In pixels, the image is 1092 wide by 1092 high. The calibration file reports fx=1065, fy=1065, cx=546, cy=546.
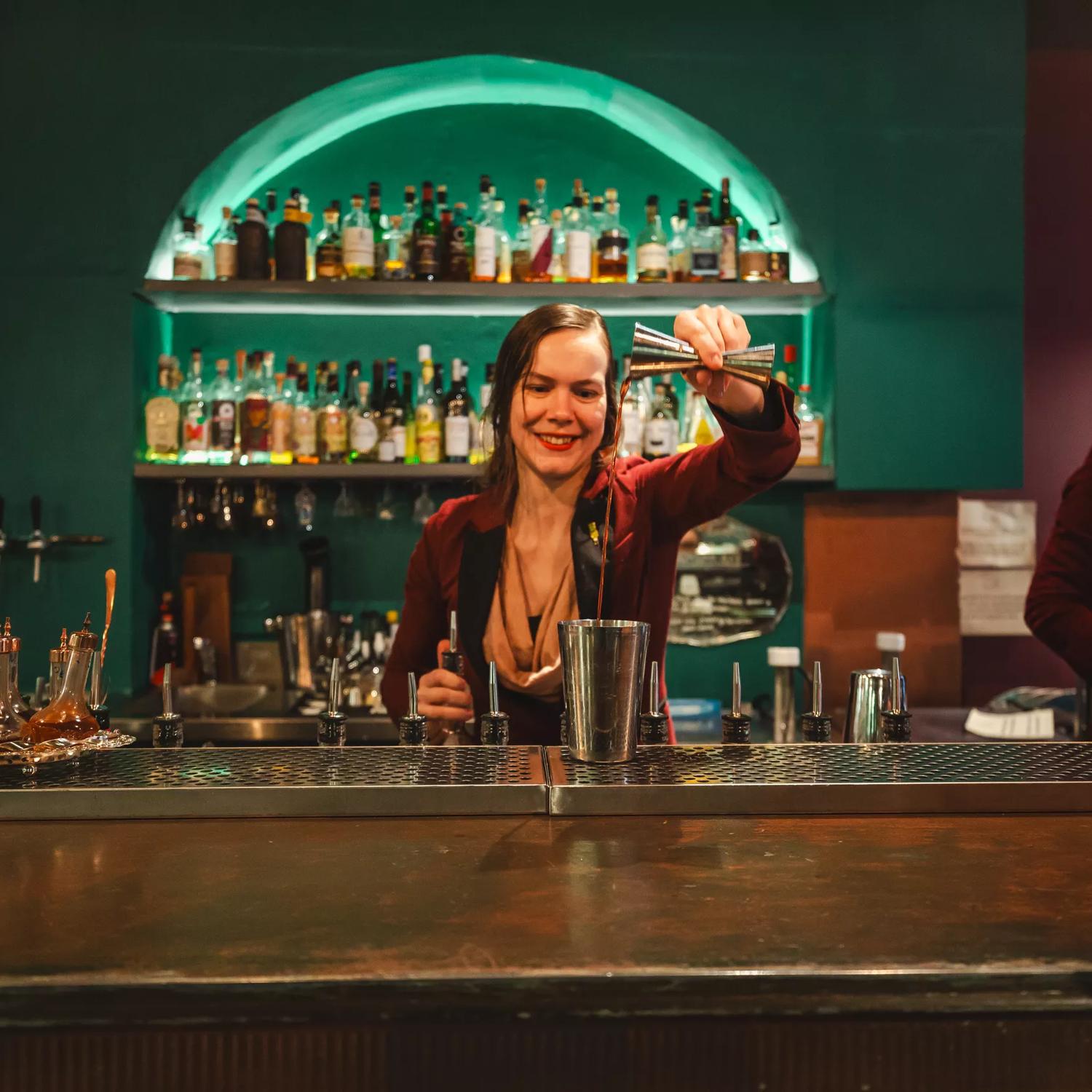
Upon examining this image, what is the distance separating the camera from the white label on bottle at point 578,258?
2.89 metres

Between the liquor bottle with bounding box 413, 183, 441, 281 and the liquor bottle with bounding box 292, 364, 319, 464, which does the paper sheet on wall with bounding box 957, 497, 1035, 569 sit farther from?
the liquor bottle with bounding box 292, 364, 319, 464

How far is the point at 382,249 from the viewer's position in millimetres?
3010

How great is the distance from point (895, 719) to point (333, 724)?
0.69 meters

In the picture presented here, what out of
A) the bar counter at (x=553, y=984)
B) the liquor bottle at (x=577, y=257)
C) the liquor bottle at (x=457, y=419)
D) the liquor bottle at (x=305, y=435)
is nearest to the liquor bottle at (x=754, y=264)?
the liquor bottle at (x=577, y=257)

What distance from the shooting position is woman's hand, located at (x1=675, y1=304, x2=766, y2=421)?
1.30 m

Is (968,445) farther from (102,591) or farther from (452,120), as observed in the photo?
(102,591)

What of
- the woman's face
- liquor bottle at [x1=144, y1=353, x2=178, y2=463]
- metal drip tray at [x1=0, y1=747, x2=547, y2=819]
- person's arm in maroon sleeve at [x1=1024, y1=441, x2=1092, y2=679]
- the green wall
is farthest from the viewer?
liquor bottle at [x1=144, y1=353, x2=178, y2=463]

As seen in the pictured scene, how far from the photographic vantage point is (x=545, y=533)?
1.75 metres

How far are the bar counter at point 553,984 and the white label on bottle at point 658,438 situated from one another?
6.94ft

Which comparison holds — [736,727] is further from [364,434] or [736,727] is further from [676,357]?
[364,434]

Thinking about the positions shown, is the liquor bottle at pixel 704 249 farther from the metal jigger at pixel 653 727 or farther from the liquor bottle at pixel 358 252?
the metal jigger at pixel 653 727

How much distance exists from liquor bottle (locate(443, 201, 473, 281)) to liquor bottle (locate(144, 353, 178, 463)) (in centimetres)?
83

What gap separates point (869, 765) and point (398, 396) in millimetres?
2163

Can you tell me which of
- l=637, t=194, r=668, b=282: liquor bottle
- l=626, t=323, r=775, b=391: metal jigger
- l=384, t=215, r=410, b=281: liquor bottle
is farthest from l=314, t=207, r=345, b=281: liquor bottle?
l=626, t=323, r=775, b=391: metal jigger
